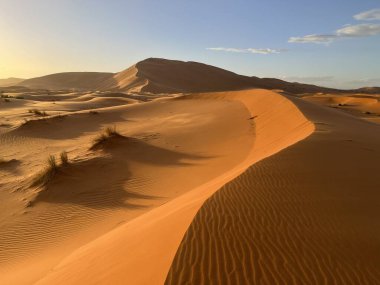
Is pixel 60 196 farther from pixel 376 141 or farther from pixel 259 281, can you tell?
pixel 376 141

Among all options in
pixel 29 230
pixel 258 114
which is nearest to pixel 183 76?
pixel 258 114

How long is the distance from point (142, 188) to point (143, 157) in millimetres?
2774

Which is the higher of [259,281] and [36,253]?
[259,281]

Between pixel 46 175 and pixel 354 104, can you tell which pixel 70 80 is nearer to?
pixel 354 104

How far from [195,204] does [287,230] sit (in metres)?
1.43

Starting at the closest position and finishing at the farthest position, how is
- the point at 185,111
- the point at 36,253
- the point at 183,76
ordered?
the point at 36,253 → the point at 185,111 → the point at 183,76

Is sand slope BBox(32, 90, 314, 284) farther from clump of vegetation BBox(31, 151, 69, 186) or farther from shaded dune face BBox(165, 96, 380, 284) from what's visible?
clump of vegetation BBox(31, 151, 69, 186)

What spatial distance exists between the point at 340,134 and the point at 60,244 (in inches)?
300

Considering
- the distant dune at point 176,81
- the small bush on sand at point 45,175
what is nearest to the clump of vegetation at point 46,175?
the small bush on sand at point 45,175

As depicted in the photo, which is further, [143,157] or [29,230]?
[143,157]

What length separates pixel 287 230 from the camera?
15.0ft

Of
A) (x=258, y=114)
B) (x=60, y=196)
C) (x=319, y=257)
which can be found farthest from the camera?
(x=258, y=114)

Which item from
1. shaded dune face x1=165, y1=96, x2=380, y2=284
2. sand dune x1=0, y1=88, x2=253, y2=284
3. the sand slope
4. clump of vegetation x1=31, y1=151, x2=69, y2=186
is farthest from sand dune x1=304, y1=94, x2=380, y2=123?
the sand slope

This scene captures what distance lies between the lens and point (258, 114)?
1731cm
